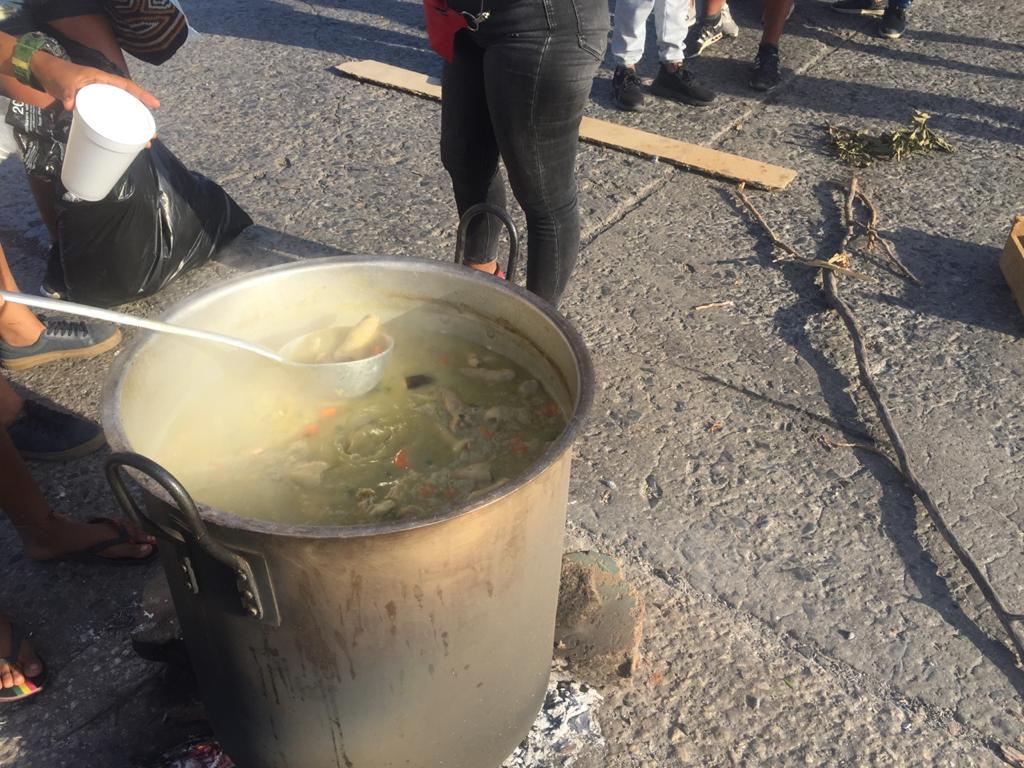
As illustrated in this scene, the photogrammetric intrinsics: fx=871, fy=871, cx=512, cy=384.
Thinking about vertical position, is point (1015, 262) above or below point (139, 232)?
below

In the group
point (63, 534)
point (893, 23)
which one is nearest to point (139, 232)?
point (63, 534)

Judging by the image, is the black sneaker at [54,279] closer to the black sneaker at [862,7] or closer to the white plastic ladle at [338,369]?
the white plastic ladle at [338,369]

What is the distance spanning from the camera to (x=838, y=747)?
2102mm

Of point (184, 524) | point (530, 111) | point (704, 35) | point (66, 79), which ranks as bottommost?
point (704, 35)

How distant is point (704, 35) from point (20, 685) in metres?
5.38

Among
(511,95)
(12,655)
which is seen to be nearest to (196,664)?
(12,655)

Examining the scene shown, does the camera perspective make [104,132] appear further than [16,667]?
Yes

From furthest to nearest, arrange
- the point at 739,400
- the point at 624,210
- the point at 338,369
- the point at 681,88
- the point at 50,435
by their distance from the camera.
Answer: the point at 681,88 < the point at 624,210 < the point at 739,400 < the point at 50,435 < the point at 338,369

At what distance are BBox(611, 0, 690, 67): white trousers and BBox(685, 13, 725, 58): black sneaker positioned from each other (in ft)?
2.20

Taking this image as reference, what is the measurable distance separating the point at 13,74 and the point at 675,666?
2476 mm

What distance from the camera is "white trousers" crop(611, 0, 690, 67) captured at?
488 centimetres

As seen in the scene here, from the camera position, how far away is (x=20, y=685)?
214cm

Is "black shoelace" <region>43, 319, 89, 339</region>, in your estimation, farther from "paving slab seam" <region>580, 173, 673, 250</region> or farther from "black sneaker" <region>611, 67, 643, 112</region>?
"black sneaker" <region>611, 67, 643, 112</region>

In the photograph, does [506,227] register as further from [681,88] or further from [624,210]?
[681,88]
